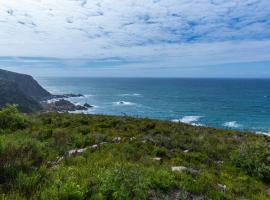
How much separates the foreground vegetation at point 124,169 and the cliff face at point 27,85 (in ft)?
386

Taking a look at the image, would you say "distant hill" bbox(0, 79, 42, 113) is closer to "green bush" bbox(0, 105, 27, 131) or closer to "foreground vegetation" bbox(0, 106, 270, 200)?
"green bush" bbox(0, 105, 27, 131)

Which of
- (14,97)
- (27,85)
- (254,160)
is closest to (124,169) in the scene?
(254,160)

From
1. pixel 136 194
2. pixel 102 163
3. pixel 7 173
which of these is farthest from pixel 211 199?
pixel 7 173

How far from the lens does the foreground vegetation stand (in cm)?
521

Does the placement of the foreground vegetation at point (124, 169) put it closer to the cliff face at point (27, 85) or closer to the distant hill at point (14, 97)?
the distant hill at point (14, 97)

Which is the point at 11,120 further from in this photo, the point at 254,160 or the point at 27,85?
the point at 27,85

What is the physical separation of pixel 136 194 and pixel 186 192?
1391 mm

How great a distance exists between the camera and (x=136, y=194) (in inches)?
205

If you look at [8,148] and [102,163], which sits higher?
[8,148]

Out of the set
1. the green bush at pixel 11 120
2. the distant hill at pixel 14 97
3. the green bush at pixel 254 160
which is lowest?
the distant hill at pixel 14 97

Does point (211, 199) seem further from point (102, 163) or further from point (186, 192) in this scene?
point (102, 163)

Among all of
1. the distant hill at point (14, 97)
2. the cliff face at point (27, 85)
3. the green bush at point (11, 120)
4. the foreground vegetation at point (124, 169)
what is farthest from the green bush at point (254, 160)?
the cliff face at point (27, 85)

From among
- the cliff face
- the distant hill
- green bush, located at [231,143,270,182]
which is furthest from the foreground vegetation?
the cliff face

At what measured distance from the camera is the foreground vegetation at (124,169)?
5.21 m
